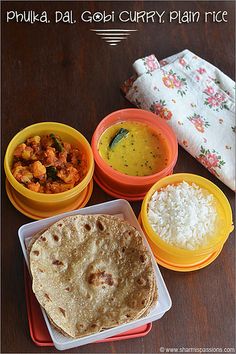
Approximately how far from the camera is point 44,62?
1.65 m

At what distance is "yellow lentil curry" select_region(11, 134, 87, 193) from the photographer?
1.37 meters

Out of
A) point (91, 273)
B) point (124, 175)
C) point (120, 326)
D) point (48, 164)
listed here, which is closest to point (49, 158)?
point (48, 164)

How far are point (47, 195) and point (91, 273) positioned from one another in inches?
8.6

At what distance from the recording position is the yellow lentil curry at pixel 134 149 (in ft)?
4.83

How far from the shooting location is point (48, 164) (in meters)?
1.39

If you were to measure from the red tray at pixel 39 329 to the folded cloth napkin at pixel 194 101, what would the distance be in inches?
18.2

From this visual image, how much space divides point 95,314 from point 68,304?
0.06 metres

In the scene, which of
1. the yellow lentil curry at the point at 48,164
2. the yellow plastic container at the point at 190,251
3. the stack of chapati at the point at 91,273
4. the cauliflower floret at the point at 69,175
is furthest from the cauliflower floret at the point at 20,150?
the yellow plastic container at the point at 190,251

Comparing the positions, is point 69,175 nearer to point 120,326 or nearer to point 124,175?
point 124,175

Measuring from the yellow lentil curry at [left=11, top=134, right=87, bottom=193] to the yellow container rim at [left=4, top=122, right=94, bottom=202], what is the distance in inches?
Answer: 0.7

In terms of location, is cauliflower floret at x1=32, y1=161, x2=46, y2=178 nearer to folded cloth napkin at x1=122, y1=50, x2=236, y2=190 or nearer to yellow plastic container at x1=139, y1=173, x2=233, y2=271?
yellow plastic container at x1=139, y1=173, x2=233, y2=271

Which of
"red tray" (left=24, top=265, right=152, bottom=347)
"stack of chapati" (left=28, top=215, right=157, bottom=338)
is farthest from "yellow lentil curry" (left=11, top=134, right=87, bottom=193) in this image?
"red tray" (left=24, top=265, right=152, bottom=347)

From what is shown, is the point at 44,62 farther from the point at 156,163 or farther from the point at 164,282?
the point at 164,282

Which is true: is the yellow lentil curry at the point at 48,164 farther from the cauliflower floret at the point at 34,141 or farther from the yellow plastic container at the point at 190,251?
Result: the yellow plastic container at the point at 190,251
